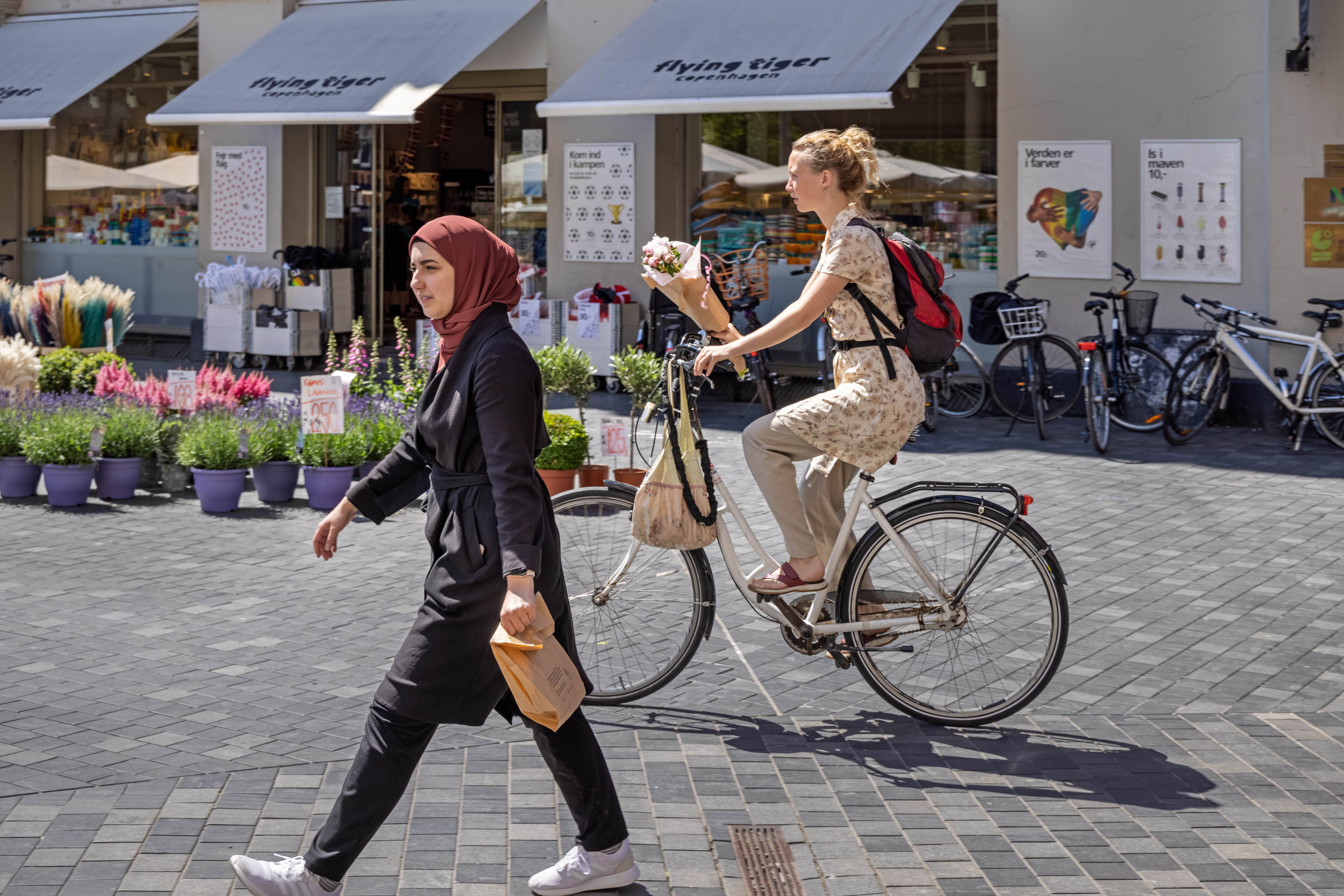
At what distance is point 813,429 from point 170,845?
2.20 metres

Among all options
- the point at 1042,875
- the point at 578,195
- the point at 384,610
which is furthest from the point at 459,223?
the point at 578,195

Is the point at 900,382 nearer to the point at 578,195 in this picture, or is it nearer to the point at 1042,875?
the point at 1042,875

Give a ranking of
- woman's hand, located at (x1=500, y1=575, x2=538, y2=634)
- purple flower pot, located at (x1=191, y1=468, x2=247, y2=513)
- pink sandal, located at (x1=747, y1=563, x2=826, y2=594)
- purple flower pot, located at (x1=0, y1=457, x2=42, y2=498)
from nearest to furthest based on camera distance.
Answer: woman's hand, located at (x1=500, y1=575, x2=538, y2=634)
pink sandal, located at (x1=747, y1=563, x2=826, y2=594)
purple flower pot, located at (x1=191, y1=468, x2=247, y2=513)
purple flower pot, located at (x1=0, y1=457, x2=42, y2=498)

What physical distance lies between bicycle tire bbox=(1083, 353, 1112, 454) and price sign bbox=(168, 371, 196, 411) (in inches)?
234

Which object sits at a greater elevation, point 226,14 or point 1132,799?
point 226,14

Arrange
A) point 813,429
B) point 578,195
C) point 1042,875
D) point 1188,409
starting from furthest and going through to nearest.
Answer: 1. point 578,195
2. point 1188,409
3. point 813,429
4. point 1042,875

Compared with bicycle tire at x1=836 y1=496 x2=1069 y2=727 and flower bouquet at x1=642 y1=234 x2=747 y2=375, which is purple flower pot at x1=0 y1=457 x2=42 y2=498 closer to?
flower bouquet at x1=642 y1=234 x2=747 y2=375

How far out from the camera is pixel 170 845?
156 inches

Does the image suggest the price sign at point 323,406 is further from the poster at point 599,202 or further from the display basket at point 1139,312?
the poster at point 599,202

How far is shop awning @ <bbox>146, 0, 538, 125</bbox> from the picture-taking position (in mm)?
14422

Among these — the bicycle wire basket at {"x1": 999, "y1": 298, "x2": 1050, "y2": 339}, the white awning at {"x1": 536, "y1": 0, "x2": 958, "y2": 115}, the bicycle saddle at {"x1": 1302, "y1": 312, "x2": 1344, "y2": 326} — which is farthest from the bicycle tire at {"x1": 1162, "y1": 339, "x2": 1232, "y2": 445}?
the white awning at {"x1": 536, "y1": 0, "x2": 958, "y2": 115}

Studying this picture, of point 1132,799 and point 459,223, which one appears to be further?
point 1132,799

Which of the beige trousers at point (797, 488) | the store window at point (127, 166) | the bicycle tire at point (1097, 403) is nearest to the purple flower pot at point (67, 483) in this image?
the beige trousers at point (797, 488)

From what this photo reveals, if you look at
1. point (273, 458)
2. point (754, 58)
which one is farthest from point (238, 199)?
point (273, 458)
